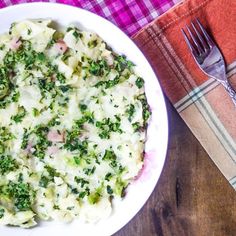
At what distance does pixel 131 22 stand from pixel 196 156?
A: 1.89 feet

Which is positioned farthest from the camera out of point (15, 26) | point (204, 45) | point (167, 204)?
point (167, 204)

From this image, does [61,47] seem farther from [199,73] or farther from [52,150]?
[199,73]

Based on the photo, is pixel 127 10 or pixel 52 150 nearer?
pixel 52 150

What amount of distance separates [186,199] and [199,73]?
1.63 ft

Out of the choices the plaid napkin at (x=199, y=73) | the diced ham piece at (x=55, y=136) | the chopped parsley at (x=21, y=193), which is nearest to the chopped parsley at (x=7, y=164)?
the chopped parsley at (x=21, y=193)

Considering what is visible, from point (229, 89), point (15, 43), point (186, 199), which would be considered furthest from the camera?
point (186, 199)

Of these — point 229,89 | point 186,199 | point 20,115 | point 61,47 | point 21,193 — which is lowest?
point 186,199

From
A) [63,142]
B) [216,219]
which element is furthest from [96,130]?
[216,219]

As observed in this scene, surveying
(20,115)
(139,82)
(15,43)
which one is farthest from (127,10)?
(20,115)

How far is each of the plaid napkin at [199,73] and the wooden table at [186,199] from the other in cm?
5

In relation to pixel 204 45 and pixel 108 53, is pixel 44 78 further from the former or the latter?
pixel 204 45

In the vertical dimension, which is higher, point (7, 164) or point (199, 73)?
point (7, 164)

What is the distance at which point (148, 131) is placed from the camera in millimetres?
1900

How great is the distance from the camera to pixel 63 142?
6.15ft
